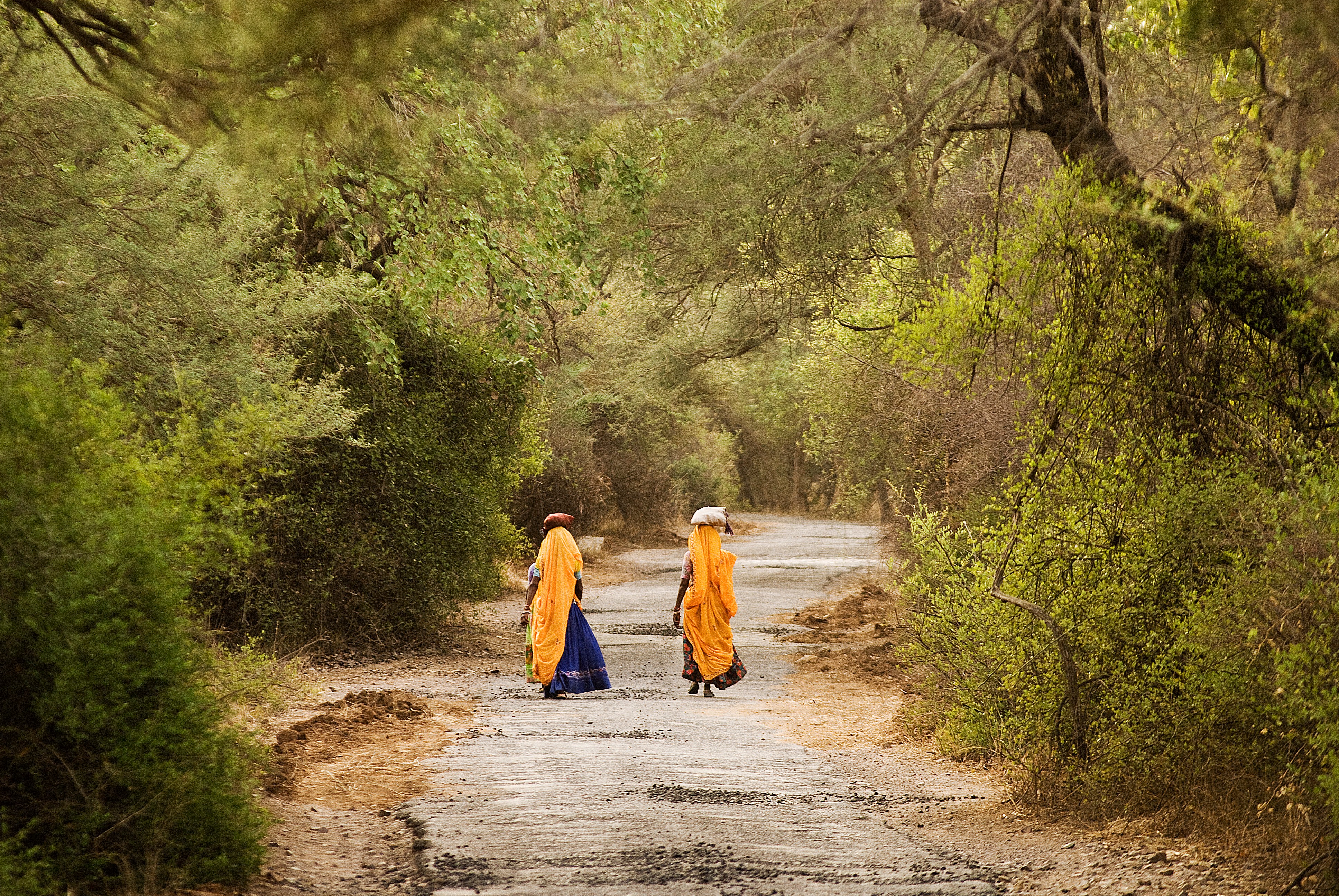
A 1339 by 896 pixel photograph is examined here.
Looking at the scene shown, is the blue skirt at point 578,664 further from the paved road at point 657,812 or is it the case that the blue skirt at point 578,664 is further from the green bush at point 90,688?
the green bush at point 90,688

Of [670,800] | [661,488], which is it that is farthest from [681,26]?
[661,488]

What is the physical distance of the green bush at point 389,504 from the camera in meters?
13.5

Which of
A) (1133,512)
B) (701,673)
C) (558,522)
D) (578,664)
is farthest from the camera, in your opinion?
(701,673)

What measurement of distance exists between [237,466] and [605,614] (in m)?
14.3

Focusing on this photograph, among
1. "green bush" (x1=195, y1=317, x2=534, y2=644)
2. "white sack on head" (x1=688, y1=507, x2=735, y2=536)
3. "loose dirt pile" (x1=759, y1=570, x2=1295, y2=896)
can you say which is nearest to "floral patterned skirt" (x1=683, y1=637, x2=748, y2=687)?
"loose dirt pile" (x1=759, y1=570, x2=1295, y2=896)

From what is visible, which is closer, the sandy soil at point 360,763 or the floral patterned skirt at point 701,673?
the sandy soil at point 360,763

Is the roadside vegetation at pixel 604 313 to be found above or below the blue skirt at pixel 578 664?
above

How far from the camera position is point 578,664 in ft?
41.4

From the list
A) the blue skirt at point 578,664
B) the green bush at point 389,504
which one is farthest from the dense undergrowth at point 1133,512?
the green bush at point 389,504

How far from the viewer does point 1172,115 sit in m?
8.12

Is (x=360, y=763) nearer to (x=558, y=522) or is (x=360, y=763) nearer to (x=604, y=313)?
(x=558, y=522)

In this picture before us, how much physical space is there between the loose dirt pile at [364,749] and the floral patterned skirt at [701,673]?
2.71 m

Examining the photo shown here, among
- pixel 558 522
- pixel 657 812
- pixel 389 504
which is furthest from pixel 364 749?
pixel 389 504

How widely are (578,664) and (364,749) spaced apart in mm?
3921
